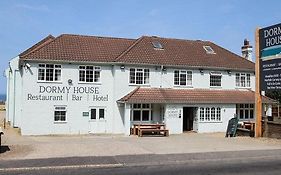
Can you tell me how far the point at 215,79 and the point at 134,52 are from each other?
7348mm

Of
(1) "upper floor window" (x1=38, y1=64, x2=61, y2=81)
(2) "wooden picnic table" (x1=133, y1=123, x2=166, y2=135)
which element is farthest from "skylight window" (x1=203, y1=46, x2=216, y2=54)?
(1) "upper floor window" (x1=38, y1=64, x2=61, y2=81)

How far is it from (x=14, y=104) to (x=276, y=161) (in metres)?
25.0

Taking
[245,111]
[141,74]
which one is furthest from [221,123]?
Result: [141,74]

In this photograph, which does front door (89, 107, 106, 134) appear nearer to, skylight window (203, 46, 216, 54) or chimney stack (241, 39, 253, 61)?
skylight window (203, 46, 216, 54)

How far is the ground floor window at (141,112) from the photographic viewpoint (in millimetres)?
29891

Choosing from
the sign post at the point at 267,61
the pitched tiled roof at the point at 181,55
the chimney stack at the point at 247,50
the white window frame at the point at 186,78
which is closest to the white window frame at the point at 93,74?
the pitched tiled roof at the point at 181,55

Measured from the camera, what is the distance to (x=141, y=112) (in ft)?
98.9

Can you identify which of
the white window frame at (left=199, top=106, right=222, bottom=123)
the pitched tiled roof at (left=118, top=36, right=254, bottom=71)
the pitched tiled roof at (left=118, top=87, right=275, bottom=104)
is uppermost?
the pitched tiled roof at (left=118, top=36, right=254, bottom=71)

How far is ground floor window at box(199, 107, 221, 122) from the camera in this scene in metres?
31.3

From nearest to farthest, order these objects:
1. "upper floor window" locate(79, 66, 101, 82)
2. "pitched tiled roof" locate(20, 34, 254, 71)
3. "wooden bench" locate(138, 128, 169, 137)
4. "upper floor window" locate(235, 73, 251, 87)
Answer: "wooden bench" locate(138, 128, 169, 137), "pitched tiled roof" locate(20, 34, 254, 71), "upper floor window" locate(79, 66, 101, 82), "upper floor window" locate(235, 73, 251, 87)

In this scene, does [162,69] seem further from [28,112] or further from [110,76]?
[28,112]

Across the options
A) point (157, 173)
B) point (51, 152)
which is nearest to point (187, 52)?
point (51, 152)

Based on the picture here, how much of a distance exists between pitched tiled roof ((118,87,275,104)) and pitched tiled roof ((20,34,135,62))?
358 cm

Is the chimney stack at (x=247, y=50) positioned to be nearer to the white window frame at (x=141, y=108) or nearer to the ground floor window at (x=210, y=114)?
the ground floor window at (x=210, y=114)
